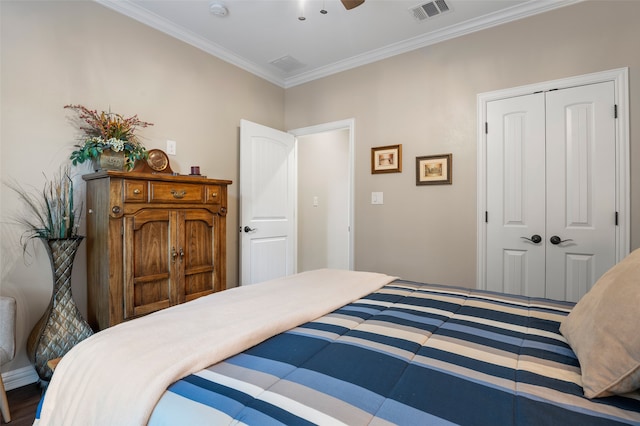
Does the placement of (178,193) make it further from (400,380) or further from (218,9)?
→ (400,380)

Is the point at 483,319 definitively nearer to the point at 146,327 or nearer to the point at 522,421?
the point at 522,421

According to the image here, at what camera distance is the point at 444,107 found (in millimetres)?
2941

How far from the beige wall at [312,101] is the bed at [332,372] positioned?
1711 mm

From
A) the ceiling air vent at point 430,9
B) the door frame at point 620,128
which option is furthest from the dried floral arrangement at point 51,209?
the door frame at point 620,128

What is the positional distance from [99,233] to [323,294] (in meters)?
1.63

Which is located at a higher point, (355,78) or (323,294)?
→ (355,78)

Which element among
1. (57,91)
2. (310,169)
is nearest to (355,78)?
(310,169)

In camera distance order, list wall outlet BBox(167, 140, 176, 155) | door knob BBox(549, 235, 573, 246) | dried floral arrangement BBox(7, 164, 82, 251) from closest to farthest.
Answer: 1. dried floral arrangement BBox(7, 164, 82, 251)
2. door knob BBox(549, 235, 573, 246)
3. wall outlet BBox(167, 140, 176, 155)

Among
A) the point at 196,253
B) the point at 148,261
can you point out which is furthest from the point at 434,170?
the point at 148,261

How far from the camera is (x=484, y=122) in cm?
276

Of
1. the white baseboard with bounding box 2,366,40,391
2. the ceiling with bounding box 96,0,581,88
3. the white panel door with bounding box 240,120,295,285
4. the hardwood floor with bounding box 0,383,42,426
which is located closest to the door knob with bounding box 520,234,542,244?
the ceiling with bounding box 96,0,581,88

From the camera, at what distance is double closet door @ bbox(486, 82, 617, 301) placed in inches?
91.7

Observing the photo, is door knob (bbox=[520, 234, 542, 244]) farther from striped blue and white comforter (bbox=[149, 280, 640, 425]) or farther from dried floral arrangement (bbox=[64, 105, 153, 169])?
dried floral arrangement (bbox=[64, 105, 153, 169])

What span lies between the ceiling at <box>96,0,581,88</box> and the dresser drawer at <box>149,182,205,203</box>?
57.0 inches
